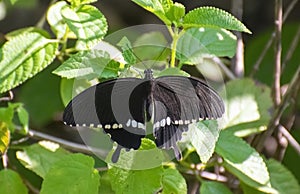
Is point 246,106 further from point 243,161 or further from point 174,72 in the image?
point 174,72

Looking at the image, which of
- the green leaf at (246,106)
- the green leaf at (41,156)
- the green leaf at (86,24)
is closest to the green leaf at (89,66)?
the green leaf at (86,24)

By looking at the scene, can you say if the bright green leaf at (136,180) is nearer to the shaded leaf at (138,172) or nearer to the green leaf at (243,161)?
the shaded leaf at (138,172)

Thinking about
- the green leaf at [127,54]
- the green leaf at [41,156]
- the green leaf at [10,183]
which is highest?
the green leaf at [127,54]

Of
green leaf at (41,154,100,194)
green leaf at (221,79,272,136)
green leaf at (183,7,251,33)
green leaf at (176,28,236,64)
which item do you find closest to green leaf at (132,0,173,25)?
green leaf at (183,7,251,33)

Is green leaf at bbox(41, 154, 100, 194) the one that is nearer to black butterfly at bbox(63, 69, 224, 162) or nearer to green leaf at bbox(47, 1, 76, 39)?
black butterfly at bbox(63, 69, 224, 162)

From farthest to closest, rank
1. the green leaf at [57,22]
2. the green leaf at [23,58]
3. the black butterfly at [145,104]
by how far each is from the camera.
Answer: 1. the green leaf at [57,22]
2. the green leaf at [23,58]
3. the black butterfly at [145,104]

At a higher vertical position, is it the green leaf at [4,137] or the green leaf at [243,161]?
the green leaf at [4,137]

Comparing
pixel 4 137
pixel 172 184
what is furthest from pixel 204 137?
pixel 4 137
